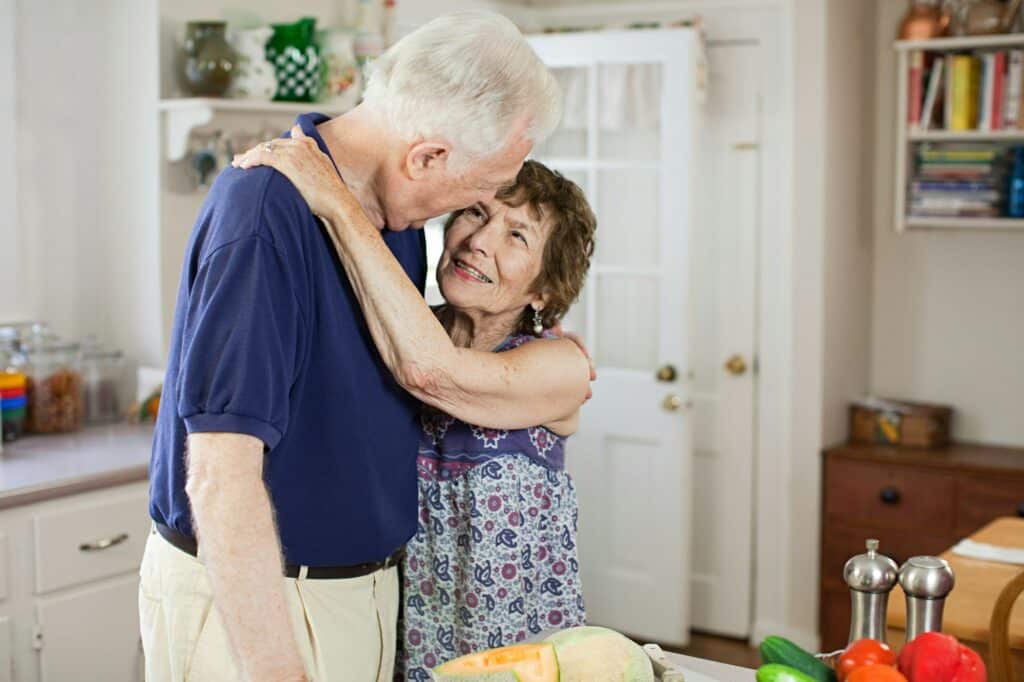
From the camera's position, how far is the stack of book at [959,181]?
12.8ft

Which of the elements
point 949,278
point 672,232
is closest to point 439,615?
point 672,232

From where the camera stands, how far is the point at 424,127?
1.49 meters

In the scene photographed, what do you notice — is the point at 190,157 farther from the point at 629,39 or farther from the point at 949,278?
the point at 949,278

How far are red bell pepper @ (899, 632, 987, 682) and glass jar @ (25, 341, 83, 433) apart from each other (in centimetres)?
240

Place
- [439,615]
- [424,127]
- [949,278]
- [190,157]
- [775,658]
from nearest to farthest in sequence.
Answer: [775,658] < [424,127] < [439,615] < [190,157] < [949,278]

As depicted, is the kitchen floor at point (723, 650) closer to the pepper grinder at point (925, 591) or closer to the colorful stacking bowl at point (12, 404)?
the colorful stacking bowl at point (12, 404)

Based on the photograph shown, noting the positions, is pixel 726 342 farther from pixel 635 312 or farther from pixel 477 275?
pixel 477 275

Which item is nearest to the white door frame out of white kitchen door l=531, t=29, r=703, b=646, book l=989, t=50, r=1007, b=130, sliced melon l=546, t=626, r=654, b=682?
white kitchen door l=531, t=29, r=703, b=646

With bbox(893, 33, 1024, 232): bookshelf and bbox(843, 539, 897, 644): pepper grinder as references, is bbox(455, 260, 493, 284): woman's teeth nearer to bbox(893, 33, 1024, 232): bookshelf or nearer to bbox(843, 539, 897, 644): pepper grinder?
bbox(843, 539, 897, 644): pepper grinder

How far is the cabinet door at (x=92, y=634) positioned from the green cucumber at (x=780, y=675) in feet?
5.62

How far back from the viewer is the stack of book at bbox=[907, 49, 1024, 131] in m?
3.82

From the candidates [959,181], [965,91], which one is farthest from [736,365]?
[965,91]

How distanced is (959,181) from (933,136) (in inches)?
7.0

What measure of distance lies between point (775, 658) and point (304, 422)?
632mm
